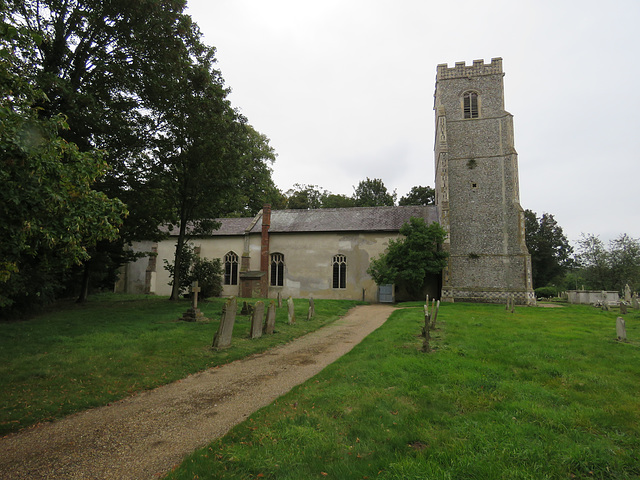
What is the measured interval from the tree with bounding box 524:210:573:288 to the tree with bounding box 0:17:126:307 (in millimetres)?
50112

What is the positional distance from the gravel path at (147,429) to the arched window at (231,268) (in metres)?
23.8

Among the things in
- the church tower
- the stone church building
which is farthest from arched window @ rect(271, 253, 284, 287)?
the church tower

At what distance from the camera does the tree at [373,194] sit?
56.1m

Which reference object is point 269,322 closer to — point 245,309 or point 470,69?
point 245,309

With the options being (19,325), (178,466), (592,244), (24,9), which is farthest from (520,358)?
(592,244)

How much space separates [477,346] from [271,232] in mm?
22802

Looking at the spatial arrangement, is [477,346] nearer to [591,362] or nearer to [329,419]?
[591,362]

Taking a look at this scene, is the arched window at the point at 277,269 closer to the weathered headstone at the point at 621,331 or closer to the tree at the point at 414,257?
the tree at the point at 414,257

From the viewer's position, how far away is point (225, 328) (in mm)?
9578

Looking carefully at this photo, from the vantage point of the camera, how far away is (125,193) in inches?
619

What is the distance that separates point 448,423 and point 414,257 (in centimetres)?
1961

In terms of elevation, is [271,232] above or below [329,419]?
above

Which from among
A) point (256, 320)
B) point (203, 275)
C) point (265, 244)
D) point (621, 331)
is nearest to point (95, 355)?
point (256, 320)

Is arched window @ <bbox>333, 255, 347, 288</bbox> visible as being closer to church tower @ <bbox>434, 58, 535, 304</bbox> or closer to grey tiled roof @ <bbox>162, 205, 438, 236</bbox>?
grey tiled roof @ <bbox>162, 205, 438, 236</bbox>
